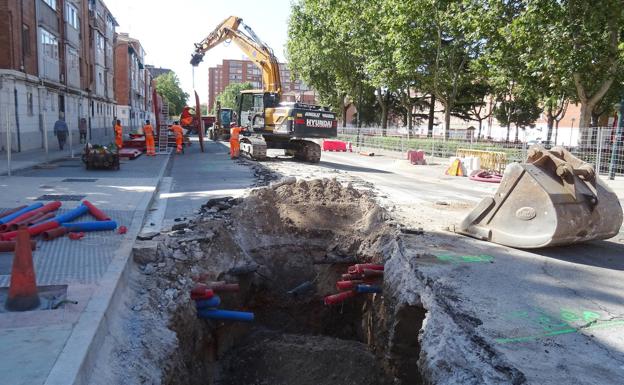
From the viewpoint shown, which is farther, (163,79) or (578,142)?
Result: (163,79)

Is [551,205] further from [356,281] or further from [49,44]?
[49,44]

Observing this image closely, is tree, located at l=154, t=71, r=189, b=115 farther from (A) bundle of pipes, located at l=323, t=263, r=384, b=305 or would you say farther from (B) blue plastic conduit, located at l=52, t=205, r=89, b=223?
(A) bundle of pipes, located at l=323, t=263, r=384, b=305

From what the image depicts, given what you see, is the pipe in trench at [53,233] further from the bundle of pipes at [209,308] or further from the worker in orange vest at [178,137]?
the worker in orange vest at [178,137]

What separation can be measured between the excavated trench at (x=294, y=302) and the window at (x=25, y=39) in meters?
17.9

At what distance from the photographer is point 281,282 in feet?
25.0

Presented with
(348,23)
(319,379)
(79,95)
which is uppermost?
(348,23)

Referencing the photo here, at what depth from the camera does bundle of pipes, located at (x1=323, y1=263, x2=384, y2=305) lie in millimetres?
5934

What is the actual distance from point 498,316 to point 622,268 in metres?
2.64

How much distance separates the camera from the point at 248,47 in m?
22.7

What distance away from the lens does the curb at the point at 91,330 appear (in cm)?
274

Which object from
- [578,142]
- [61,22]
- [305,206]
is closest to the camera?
[305,206]

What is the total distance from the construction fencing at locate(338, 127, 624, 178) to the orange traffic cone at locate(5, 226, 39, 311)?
1310 cm

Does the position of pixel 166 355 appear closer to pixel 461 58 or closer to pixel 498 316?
pixel 498 316

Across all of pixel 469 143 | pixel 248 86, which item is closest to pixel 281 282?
pixel 469 143
